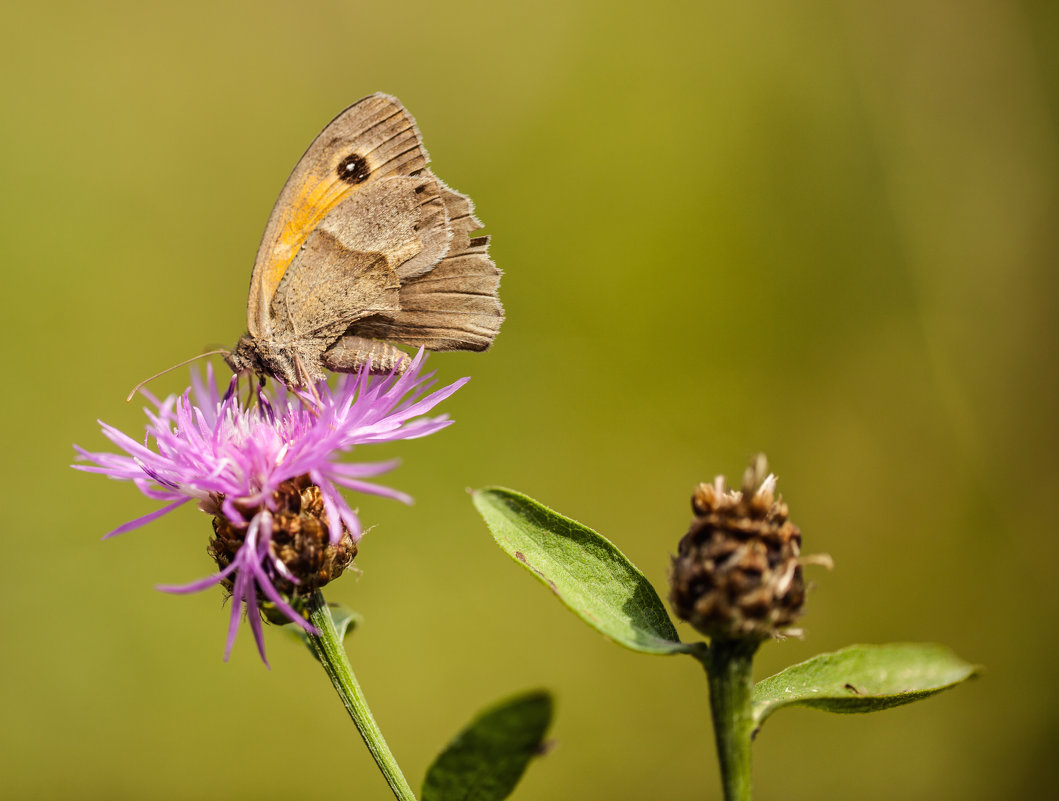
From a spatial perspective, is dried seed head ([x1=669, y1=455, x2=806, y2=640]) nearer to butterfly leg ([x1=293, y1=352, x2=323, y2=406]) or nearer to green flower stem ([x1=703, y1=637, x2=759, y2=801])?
green flower stem ([x1=703, y1=637, x2=759, y2=801])

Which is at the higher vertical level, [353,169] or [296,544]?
[353,169]

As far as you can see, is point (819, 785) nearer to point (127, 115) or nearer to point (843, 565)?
point (843, 565)

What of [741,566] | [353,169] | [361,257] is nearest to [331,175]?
[353,169]

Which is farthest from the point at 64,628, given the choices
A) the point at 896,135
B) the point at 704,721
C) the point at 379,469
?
the point at 896,135

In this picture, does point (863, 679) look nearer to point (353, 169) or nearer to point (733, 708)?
point (733, 708)

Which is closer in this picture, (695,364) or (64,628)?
(64,628)
